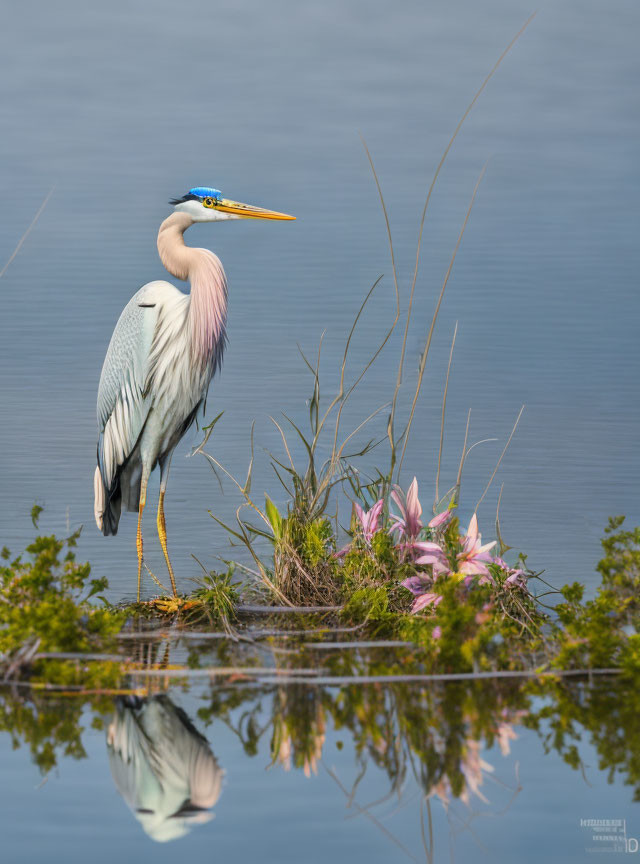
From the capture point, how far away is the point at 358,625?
4.99 metres

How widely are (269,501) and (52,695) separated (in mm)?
1368

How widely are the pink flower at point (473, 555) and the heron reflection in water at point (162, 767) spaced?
1259 millimetres

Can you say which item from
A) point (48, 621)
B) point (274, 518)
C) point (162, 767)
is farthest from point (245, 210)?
point (162, 767)

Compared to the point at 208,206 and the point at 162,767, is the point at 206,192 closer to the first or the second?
the point at 208,206

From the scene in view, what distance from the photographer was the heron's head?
5562mm

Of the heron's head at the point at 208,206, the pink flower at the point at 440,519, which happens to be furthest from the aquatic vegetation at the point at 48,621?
the heron's head at the point at 208,206

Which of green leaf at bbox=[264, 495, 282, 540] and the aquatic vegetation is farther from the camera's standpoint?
green leaf at bbox=[264, 495, 282, 540]

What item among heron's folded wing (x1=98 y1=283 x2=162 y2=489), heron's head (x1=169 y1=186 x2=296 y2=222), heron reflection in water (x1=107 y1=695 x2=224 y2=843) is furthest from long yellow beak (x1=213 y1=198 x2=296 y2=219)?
heron reflection in water (x1=107 y1=695 x2=224 y2=843)

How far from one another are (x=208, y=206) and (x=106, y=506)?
4.39ft

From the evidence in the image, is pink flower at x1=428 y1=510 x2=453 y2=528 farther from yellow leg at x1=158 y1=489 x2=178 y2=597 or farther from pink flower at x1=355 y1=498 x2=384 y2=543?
yellow leg at x1=158 y1=489 x2=178 y2=597

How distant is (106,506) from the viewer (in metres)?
5.71

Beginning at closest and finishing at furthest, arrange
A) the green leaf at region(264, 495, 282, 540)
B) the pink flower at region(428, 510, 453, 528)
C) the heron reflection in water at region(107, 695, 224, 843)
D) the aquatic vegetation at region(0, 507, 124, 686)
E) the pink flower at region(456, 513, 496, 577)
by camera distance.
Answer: the heron reflection in water at region(107, 695, 224, 843), the aquatic vegetation at region(0, 507, 124, 686), the pink flower at region(456, 513, 496, 577), the pink flower at region(428, 510, 453, 528), the green leaf at region(264, 495, 282, 540)

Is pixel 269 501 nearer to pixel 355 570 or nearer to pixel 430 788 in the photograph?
pixel 355 570

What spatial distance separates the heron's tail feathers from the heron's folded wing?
0.05 m
